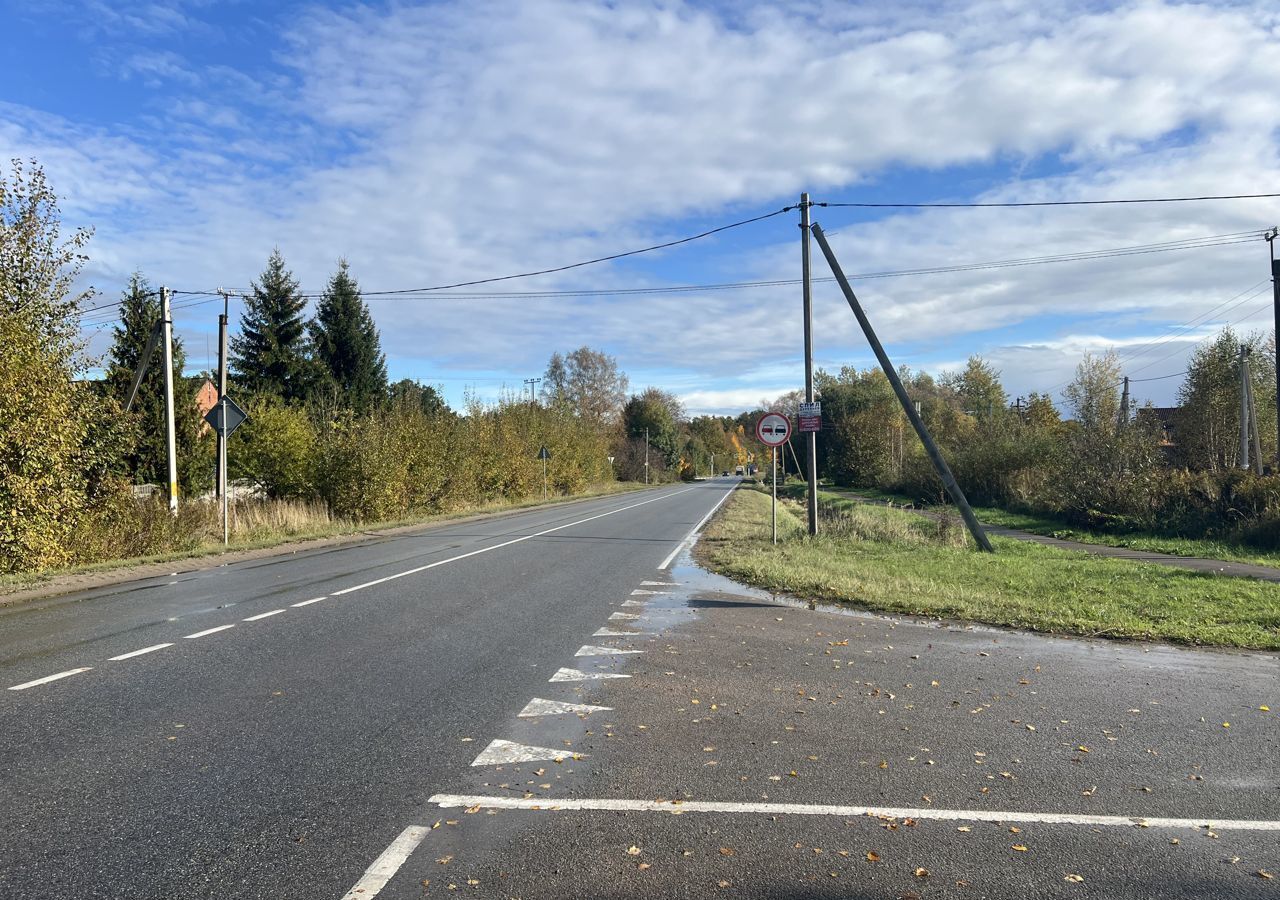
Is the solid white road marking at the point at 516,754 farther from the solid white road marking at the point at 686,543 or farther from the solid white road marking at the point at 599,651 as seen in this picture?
the solid white road marking at the point at 686,543

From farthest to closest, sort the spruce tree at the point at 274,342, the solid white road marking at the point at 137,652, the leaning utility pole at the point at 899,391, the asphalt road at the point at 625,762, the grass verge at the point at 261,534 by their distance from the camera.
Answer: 1. the spruce tree at the point at 274,342
2. the leaning utility pole at the point at 899,391
3. the grass verge at the point at 261,534
4. the solid white road marking at the point at 137,652
5. the asphalt road at the point at 625,762

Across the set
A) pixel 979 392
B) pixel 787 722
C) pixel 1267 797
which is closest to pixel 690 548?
pixel 787 722

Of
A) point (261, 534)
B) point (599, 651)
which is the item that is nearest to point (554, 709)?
point (599, 651)

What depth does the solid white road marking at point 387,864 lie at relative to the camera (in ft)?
11.2

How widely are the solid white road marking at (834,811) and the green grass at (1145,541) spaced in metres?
15.0

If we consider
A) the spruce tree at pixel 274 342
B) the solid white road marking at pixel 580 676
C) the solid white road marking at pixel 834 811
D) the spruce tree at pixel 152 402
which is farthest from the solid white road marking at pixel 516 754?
A: the spruce tree at pixel 274 342

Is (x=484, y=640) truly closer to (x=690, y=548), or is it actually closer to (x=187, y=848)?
(x=187, y=848)

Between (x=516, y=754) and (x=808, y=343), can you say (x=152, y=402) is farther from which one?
(x=516, y=754)

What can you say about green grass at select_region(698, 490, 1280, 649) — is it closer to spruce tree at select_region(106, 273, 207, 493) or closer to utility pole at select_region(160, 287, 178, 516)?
utility pole at select_region(160, 287, 178, 516)

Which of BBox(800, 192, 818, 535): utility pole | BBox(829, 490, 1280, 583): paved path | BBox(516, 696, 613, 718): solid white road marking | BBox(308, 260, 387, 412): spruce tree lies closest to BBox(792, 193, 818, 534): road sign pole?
BBox(800, 192, 818, 535): utility pole

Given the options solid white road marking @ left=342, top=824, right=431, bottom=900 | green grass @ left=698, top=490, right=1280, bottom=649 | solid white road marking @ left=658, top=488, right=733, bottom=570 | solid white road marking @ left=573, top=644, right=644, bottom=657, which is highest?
solid white road marking @ left=342, top=824, right=431, bottom=900

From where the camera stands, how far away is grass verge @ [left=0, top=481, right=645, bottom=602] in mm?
13746

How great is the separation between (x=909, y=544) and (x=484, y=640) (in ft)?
39.7

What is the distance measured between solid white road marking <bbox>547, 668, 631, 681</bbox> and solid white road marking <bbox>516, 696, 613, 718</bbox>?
2.20 feet
